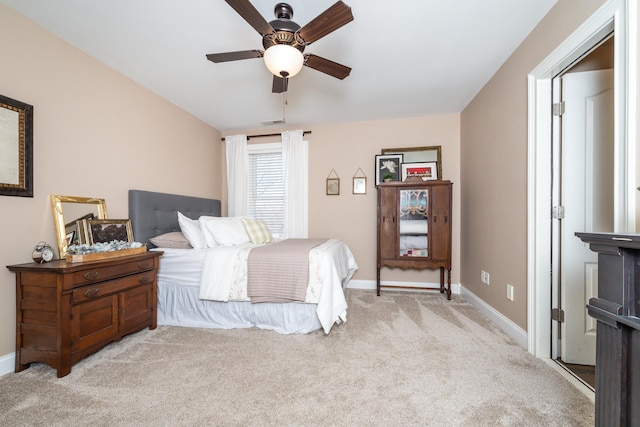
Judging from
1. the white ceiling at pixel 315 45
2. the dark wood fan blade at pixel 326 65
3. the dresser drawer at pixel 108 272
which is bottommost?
the dresser drawer at pixel 108 272

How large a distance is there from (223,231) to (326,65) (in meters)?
2.00

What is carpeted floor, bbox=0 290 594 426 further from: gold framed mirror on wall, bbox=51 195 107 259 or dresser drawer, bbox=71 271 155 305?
gold framed mirror on wall, bbox=51 195 107 259

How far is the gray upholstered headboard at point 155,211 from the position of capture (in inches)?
110

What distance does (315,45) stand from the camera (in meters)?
2.26

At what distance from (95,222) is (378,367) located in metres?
2.53

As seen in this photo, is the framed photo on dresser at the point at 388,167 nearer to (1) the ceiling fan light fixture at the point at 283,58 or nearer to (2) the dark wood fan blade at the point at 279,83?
(2) the dark wood fan blade at the point at 279,83

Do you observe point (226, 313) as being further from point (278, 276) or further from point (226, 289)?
point (278, 276)

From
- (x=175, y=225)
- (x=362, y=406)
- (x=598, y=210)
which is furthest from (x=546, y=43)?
(x=175, y=225)

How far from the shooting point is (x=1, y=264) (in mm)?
1790

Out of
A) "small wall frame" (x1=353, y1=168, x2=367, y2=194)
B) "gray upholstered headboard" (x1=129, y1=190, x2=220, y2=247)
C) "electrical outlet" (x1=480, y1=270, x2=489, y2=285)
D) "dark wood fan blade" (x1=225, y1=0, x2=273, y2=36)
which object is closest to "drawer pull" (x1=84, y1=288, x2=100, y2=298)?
"gray upholstered headboard" (x1=129, y1=190, x2=220, y2=247)

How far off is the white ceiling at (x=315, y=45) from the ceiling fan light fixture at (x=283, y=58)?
391 mm

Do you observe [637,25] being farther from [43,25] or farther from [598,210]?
[43,25]

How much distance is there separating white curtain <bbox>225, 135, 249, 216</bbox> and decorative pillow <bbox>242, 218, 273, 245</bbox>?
940 millimetres

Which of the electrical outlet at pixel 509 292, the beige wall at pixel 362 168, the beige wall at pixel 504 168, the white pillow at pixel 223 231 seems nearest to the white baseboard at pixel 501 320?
the beige wall at pixel 504 168
